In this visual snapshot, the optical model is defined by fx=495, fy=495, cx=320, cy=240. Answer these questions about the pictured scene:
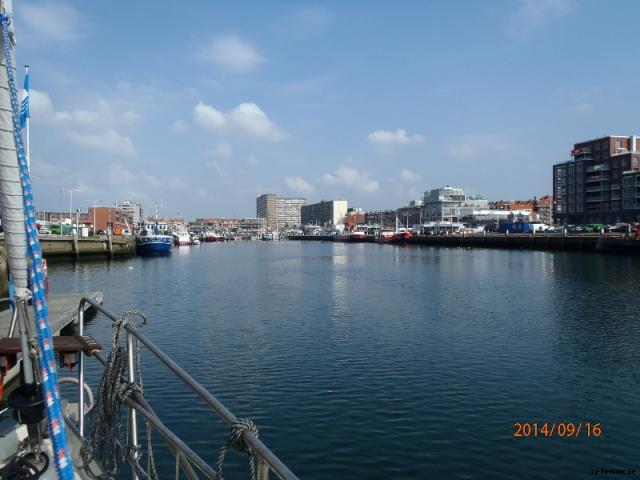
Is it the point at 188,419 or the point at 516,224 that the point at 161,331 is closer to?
the point at 188,419

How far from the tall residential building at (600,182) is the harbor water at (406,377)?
362ft

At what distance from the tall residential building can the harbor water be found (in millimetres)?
110198

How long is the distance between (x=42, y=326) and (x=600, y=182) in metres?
167

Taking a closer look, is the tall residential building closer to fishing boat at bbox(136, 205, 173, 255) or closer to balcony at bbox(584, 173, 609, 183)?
balcony at bbox(584, 173, 609, 183)

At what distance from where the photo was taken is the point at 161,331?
89.9ft

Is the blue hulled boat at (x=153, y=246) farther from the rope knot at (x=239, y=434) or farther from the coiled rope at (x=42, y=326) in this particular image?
the rope knot at (x=239, y=434)

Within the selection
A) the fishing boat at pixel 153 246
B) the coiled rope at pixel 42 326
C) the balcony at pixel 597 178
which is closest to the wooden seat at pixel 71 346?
the coiled rope at pixel 42 326

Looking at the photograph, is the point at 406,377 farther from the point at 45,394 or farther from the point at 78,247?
the point at 78,247

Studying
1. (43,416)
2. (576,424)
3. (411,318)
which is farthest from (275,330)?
(43,416)

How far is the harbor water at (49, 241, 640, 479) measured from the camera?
43.0 ft

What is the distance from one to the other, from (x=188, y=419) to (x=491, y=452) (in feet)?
28.7

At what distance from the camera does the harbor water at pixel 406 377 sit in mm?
13094

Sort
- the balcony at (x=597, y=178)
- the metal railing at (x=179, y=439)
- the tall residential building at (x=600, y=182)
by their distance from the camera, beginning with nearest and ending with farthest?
the metal railing at (x=179, y=439) → the tall residential building at (x=600, y=182) → the balcony at (x=597, y=178)

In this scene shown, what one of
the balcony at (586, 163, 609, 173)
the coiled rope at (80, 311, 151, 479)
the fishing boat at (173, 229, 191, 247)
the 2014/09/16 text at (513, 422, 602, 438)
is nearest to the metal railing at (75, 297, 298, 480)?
the coiled rope at (80, 311, 151, 479)
